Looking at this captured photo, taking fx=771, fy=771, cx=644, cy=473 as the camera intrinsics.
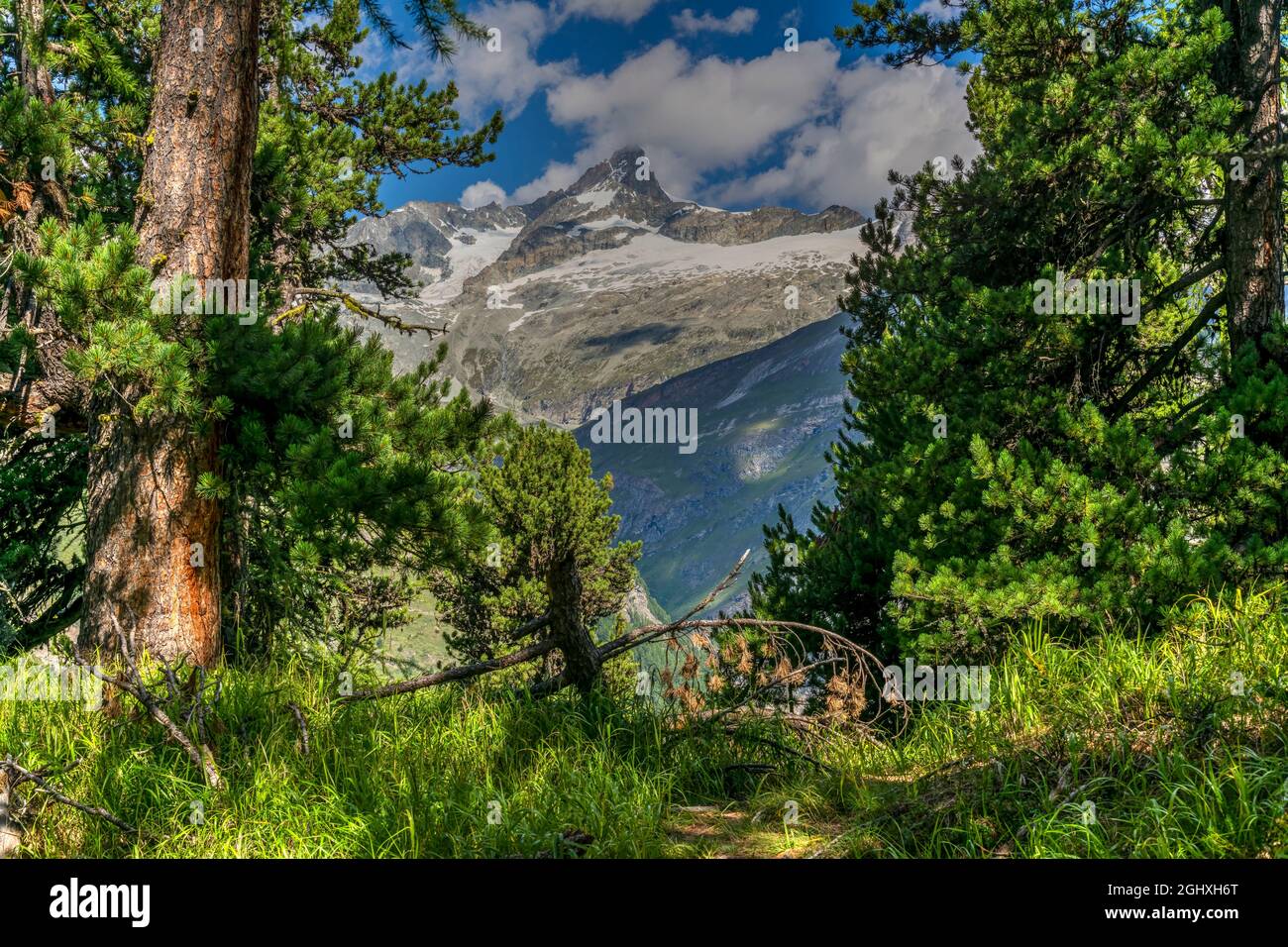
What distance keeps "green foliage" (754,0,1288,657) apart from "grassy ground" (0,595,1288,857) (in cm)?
131

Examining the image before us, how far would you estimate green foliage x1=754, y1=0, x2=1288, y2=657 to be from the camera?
5848mm

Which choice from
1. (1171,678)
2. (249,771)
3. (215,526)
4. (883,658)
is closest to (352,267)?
(215,526)

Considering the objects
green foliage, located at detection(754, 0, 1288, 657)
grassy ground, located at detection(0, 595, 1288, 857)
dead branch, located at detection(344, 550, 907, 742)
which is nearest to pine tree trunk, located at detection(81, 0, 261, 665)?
grassy ground, located at detection(0, 595, 1288, 857)

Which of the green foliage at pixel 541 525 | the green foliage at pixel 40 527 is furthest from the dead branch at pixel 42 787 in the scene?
the green foliage at pixel 541 525

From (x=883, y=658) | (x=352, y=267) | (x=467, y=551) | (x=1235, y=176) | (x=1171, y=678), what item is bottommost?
(x=883, y=658)

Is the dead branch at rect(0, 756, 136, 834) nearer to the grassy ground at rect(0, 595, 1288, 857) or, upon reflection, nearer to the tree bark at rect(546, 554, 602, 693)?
the grassy ground at rect(0, 595, 1288, 857)

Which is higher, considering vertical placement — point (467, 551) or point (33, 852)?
point (467, 551)

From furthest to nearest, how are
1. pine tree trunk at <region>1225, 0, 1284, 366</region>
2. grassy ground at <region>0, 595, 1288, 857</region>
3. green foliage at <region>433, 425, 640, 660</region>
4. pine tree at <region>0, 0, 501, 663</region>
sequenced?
green foliage at <region>433, 425, 640, 660</region> < pine tree trunk at <region>1225, 0, 1284, 366</region> < pine tree at <region>0, 0, 501, 663</region> < grassy ground at <region>0, 595, 1288, 857</region>

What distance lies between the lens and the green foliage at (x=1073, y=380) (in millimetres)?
5848

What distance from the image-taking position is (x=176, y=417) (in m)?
5.04

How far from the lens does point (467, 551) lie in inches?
208

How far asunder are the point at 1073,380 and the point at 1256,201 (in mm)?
1922

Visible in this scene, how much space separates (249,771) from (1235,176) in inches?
316
